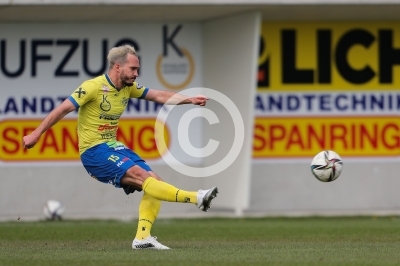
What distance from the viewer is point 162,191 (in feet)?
34.0

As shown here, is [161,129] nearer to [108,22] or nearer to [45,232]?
[108,22]

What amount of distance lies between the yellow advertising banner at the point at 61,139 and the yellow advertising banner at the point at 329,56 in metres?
2.43

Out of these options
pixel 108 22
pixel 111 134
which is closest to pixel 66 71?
pixel 108 22

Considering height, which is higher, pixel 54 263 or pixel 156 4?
pixel 156 4

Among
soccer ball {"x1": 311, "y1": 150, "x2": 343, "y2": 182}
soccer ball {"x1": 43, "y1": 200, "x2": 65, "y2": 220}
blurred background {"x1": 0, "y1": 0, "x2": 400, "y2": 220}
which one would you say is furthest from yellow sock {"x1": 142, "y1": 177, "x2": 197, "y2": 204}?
blurred background {"x1": 0, "y1": 0, "x2": 400, "y2": 220}

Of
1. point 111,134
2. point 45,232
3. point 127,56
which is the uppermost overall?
point 127,56

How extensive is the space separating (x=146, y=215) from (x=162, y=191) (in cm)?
44

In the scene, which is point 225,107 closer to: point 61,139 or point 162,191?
point 61,139

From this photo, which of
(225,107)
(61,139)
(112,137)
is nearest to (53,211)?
(61,139)

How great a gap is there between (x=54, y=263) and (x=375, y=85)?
12.1 m

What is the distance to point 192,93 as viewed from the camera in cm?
1964

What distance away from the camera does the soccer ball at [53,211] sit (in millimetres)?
18016

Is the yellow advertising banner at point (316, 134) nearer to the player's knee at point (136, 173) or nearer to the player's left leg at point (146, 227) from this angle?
the player's left leg at point (146, 227)

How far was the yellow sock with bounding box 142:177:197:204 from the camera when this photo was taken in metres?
10.3
